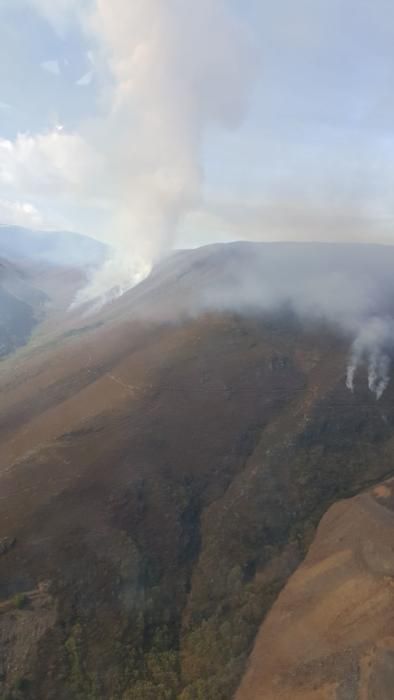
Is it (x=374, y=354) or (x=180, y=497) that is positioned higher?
(x=374, y=354)

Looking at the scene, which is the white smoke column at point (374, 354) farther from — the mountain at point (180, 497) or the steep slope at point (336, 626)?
the steep slope at point (336, 626)

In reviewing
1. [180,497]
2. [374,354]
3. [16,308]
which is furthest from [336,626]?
[16,308]

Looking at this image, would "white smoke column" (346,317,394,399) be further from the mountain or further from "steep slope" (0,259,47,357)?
"steep slope" (0,259,47,357)

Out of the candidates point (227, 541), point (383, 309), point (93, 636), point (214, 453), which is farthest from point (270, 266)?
point (93, 636)

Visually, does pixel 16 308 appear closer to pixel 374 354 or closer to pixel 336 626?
pixel 374 354

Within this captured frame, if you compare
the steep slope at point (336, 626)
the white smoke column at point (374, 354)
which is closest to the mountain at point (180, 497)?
the steep slope at point (336, 626)
